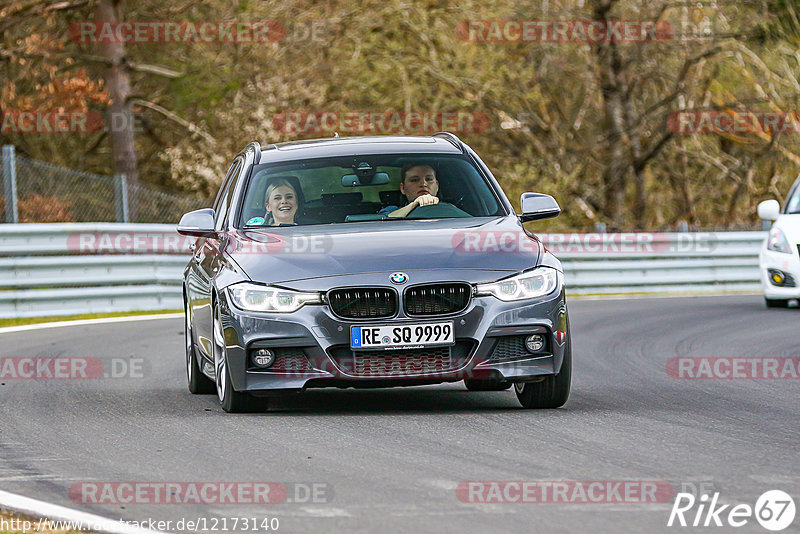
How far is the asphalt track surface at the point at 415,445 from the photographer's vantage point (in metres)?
5.52

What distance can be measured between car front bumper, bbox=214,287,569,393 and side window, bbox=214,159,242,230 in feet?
5.30

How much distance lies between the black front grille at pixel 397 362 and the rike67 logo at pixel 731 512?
8.61ft

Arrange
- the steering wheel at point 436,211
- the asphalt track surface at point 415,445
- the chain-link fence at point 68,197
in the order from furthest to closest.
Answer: the chain-link fence at point 68,197, the steering wheel at point 436,211, the asphalt track surface at point 415,445

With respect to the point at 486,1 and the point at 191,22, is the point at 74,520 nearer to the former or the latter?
the point at 191,22

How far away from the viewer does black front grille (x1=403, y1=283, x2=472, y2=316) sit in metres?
8.12

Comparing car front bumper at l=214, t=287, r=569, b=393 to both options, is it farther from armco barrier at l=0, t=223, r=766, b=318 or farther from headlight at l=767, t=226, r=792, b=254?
armco barrier at l=0, t=223, r=766, b=318

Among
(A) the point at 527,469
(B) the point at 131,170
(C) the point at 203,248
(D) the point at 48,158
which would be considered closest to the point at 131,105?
(B) the point at 131,170
